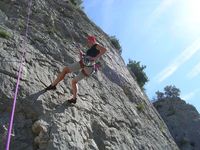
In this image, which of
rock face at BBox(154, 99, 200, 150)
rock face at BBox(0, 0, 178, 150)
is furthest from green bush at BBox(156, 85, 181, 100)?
rock face at BBox(0, 0, 178, 150)

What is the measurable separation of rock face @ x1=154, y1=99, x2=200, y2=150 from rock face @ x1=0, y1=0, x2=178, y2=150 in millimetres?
15972

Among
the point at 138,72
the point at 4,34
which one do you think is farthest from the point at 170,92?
the point at 4,34

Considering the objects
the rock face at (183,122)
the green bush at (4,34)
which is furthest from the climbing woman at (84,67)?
the rock face at (183,122)

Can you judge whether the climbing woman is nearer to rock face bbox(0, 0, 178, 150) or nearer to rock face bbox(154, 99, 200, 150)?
rock face bbox(0, 0, 178, 150)

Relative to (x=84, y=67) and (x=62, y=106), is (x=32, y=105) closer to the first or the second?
(x=62, y=106)

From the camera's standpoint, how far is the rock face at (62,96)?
962 cm

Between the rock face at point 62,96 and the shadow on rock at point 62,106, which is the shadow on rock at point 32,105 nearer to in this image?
the rock face at point 62,96

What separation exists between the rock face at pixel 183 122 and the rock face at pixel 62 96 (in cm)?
1597

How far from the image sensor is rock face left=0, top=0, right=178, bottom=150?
31.6ft

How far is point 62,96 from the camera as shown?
11.1m

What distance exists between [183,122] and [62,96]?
24.7 metres

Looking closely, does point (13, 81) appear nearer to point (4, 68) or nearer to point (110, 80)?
point (4, 68)

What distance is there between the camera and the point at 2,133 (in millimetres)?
8984

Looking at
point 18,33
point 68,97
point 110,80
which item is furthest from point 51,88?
point 110,80
